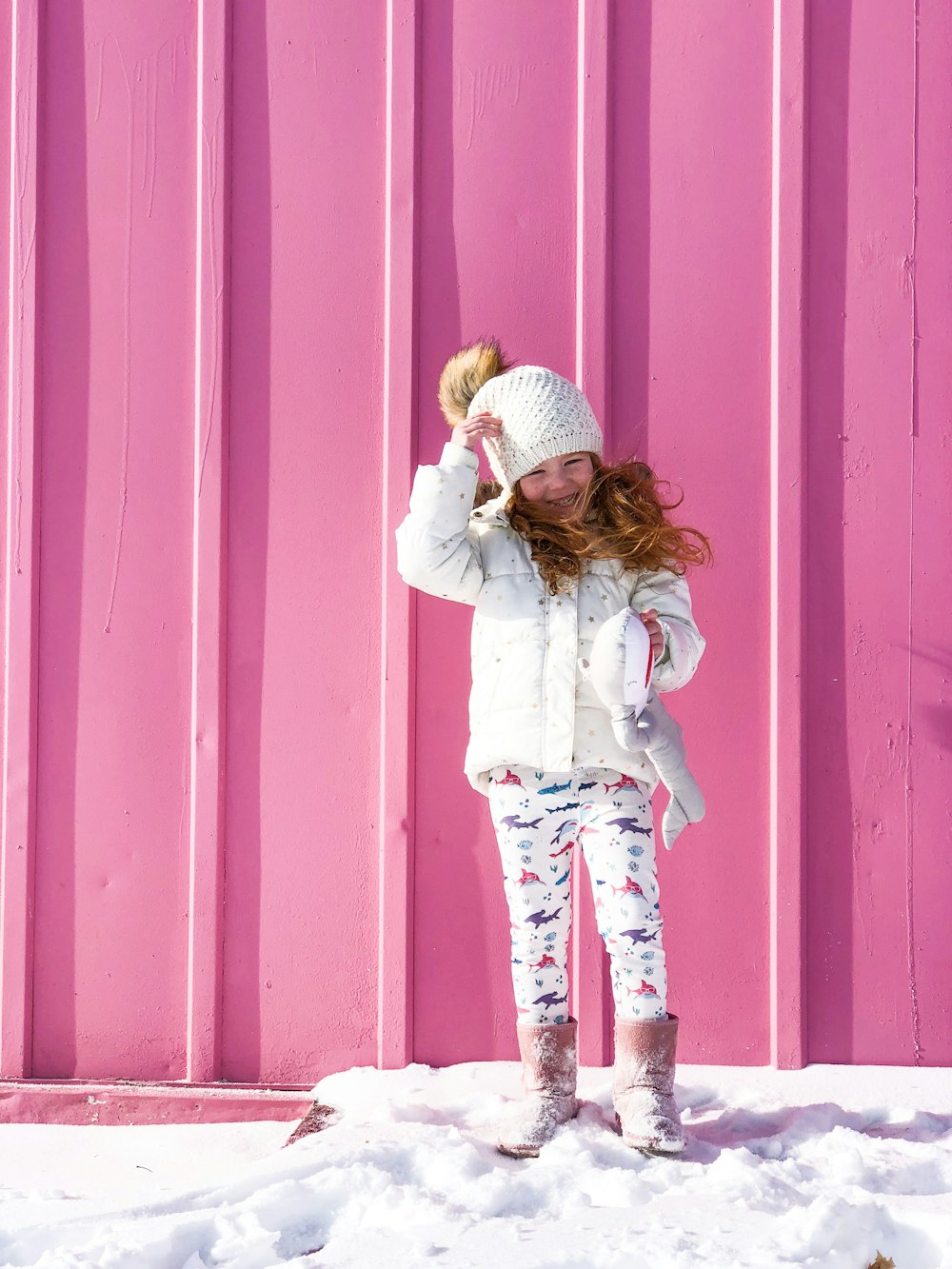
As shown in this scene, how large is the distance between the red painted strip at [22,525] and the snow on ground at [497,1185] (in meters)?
0.57

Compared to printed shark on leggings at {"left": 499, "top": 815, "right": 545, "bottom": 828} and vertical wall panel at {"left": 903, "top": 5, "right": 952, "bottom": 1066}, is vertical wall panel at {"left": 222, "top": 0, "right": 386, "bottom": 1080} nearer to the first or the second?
printed shark on leggings at {"left": 499, "top": 815, "right": 545, "bottom": 828}

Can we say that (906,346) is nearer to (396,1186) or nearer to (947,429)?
(947,429)

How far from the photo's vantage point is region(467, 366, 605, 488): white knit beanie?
6.79ft

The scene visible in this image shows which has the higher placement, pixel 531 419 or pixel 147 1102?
pixel 531 419

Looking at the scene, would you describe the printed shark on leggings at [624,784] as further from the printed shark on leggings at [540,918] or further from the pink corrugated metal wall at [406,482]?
the pink corrugated metal wall at [406,482]

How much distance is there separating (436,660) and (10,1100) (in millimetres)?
1367

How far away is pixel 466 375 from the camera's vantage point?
2.25m

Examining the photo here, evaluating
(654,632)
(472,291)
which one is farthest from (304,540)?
(654,632)

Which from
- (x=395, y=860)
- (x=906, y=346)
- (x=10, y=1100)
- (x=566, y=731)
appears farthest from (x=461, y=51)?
(x=10, y=1100)

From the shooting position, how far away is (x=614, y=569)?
84.4 inches

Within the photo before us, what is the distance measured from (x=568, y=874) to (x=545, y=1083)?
383 mm

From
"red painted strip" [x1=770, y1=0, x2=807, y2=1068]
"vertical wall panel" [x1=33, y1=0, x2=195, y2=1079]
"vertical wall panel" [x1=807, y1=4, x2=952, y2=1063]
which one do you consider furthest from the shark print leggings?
"vertical wall panel" [x1=33, y1=0, x2=195, y2=1079]

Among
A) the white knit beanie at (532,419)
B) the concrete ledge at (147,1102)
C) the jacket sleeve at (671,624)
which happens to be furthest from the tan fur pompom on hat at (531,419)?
the concrete ledge at (147,1102)

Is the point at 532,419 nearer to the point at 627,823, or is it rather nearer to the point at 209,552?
the point at 627,823
